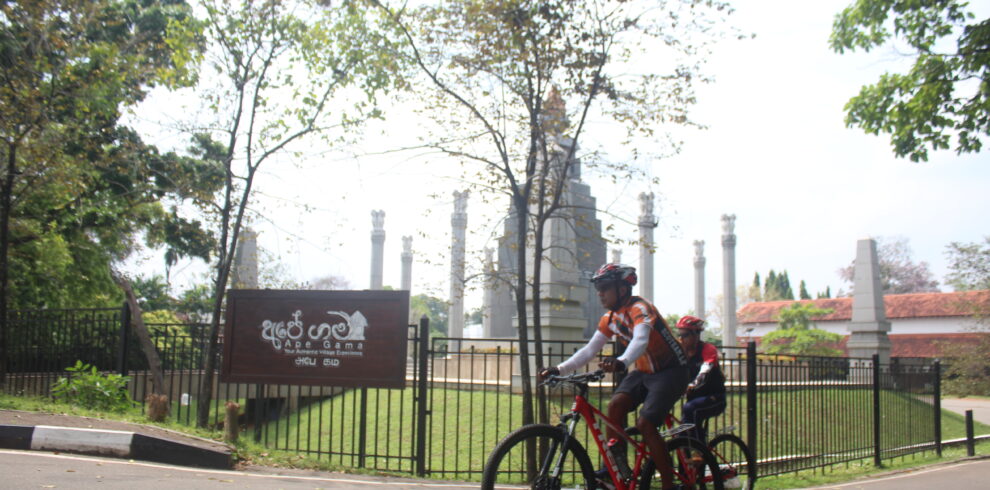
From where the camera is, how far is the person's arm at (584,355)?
210 inches

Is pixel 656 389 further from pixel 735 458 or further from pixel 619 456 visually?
pixel 735 458

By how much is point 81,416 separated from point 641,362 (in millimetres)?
6571

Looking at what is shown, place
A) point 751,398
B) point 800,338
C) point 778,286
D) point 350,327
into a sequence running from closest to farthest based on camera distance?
point 350,327 → point 751,398 → point 800,338 → point 778,286

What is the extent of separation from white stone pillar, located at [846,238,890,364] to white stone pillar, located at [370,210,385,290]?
25.8 meters

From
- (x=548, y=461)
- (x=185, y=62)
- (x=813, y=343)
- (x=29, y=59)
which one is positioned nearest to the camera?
(x=548, y=461)

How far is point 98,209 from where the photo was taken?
16.4 m

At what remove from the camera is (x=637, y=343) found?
16.9 ft

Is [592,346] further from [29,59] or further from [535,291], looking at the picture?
[29,59]

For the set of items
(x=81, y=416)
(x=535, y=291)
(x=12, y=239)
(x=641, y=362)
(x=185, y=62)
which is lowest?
(x=81, y=416)

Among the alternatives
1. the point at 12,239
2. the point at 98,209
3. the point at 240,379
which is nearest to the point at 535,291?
the point at 240,379

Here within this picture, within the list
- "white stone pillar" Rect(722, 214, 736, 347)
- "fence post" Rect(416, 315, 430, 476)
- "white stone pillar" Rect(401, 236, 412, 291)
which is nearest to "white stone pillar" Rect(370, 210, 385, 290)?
"white stone pillar" Rect(401, 236, 412, 291)

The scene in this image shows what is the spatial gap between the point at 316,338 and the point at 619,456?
470 cm

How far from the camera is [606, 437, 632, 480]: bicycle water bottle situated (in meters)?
5.12

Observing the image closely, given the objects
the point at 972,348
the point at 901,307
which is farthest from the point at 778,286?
the point at 972,348
